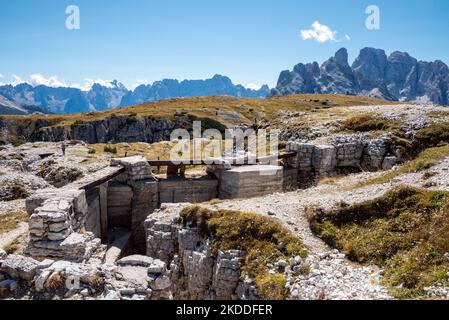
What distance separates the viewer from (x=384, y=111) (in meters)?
37.9

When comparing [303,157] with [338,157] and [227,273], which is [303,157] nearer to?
[338,157]

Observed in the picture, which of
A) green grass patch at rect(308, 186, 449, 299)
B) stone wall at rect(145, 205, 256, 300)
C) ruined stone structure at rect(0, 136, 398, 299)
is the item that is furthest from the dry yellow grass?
stone wall at rect(145, 205, 256, 300)

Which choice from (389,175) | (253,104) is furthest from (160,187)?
(253,104)

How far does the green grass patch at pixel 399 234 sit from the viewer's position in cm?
1194

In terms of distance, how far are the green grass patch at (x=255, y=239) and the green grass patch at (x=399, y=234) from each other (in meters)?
1.95

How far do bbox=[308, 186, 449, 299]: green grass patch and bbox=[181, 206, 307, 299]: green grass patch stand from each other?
1947mm

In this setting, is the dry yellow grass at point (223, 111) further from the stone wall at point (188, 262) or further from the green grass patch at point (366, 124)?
the stone wall at point (188, 262)

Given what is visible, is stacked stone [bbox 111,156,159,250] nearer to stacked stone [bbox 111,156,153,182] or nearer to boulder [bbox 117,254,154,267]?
stacked stone [bbox 111,156,153,182]

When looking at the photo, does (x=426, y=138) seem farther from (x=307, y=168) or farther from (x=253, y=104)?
(x=253, y=104)

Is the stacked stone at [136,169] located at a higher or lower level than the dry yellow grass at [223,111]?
lower

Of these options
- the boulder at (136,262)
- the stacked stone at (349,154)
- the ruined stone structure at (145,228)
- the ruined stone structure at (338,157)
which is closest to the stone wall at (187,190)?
the ruined stone structure at (145,228)

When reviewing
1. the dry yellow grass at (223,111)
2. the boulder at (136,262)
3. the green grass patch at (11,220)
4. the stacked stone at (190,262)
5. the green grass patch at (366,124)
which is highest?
the dry yellow grass at (223,111)

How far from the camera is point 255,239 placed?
653 inches

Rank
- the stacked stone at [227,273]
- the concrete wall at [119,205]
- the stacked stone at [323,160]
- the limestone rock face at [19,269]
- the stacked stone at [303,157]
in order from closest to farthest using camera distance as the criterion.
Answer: the limestone rock face at [19,269] → the stacked stone at [227,273] → the concrete wall at [119,205] → the stacked stone at [323,160] → the stacked stone at [303,157]
